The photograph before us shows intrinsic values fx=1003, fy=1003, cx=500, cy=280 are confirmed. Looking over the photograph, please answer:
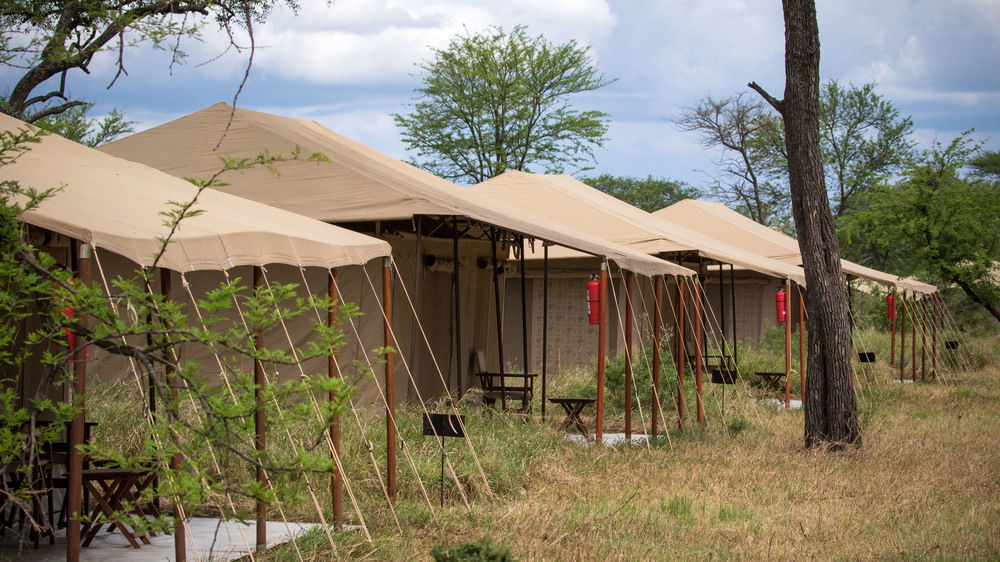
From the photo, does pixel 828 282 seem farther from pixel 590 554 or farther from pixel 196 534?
pixel 196 534

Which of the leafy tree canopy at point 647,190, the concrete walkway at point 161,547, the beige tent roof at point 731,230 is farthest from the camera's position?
the leafy tree canopy at point 647,190

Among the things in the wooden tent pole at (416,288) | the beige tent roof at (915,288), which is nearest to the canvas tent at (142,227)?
the wooden tent pole at (416,288)

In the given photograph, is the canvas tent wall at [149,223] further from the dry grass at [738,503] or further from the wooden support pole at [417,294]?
the wooden support pole at [417,294]

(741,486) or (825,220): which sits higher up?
(825,220)

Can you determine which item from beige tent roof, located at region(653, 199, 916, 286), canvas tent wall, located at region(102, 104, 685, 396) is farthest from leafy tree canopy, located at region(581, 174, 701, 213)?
canvas tent wall, located at region(102, 104, 685, 396)

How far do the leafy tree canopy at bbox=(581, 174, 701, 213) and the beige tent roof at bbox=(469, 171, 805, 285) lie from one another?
3020 centimetres

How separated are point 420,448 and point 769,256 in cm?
1418

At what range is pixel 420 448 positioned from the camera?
7.55 meters

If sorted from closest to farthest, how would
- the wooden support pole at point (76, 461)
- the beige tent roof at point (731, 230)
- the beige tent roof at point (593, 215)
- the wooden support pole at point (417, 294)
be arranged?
the wooden support pole at point (76, 461)
the wooden support pole at point (417, 294)
the beige tent roof at point (593, 215)
the beige tent roof at point (731, 230)

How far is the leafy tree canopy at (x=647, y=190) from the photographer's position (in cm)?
4575

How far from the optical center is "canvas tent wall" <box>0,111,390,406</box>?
427 cm

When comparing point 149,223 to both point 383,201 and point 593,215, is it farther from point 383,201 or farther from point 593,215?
point 593,215

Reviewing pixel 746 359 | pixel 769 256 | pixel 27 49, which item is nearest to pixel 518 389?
pixel 746 359

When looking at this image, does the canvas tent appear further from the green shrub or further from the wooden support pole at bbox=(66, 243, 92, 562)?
the green shrub
